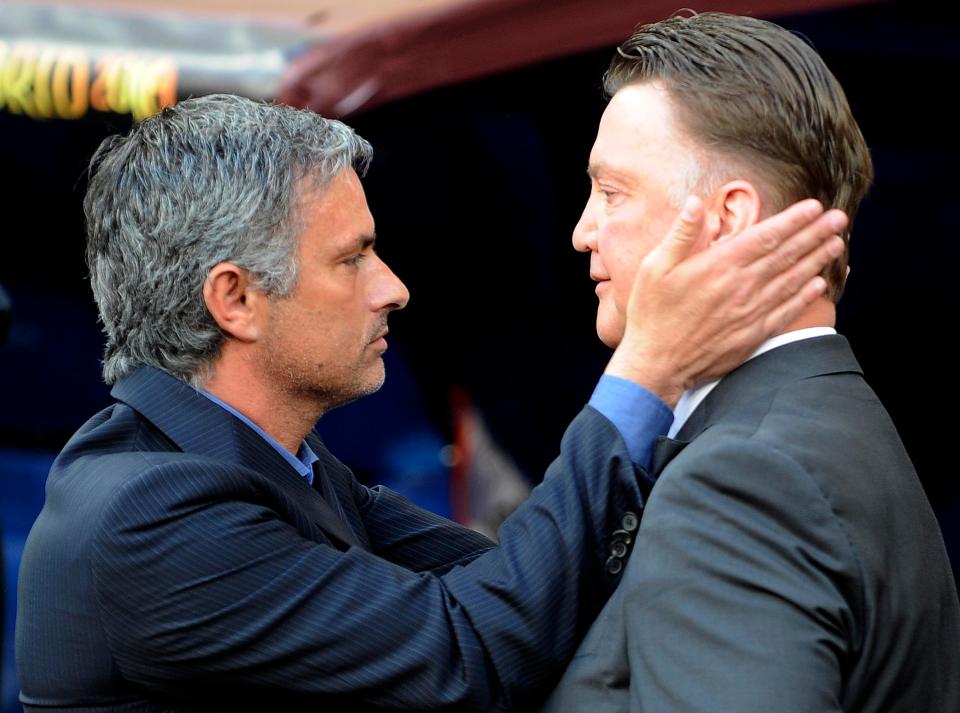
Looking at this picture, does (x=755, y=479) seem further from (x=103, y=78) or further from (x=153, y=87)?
(x=103, y=78)

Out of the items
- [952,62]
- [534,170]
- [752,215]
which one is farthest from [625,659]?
[534,170]

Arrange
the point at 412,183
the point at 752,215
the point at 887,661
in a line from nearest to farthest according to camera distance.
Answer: the point at 887,661, the point at 752,215, the point at 412,183

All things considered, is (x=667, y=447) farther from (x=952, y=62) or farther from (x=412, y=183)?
(x=412, y=183)

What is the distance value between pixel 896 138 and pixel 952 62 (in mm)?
278

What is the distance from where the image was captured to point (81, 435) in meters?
1.98

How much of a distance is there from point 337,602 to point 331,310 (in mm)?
520

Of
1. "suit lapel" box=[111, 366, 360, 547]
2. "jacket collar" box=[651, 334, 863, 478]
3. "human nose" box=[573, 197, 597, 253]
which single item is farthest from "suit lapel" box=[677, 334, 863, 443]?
"suit lapel" box=[111, 366, 360, 547]

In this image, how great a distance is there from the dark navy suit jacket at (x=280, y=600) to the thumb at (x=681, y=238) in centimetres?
23

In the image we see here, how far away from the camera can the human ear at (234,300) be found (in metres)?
2.06

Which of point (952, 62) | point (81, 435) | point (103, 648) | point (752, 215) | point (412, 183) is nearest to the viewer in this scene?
point (752, 215)

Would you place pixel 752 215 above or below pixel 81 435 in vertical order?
above

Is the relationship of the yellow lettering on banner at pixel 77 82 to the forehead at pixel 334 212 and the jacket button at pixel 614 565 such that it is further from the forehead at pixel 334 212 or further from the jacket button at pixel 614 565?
the jacket button at pixel 614 565

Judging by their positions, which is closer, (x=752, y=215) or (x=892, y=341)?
(x=752, y=215)

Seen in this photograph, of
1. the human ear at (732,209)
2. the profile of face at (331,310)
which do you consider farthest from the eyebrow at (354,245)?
the human ear at (732,209)
